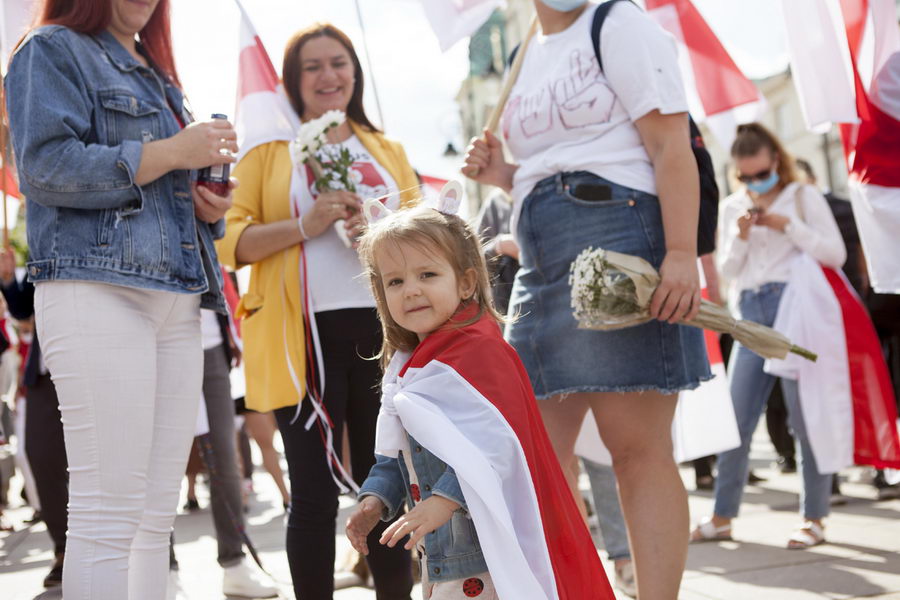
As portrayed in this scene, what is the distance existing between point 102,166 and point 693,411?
7.74ft

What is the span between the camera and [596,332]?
2.79 m

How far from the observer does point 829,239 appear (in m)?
4.87

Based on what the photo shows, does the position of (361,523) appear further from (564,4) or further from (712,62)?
(712,62)

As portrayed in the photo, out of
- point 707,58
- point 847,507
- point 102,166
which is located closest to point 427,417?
point 102,166

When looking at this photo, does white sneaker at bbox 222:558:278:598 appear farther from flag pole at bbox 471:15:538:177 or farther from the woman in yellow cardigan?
flag pole at bbox 471:15:538:177

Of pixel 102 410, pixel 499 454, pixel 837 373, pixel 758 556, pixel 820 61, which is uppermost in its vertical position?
pixel 820 61

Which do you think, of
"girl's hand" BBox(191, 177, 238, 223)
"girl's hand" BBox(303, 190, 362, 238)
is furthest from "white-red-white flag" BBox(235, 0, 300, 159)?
"girl's hand" BBox(191, 177, 238, 223)

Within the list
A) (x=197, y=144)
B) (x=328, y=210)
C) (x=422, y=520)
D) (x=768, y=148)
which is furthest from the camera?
(x=768, y=148)

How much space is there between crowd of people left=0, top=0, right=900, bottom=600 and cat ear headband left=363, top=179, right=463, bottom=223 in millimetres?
12

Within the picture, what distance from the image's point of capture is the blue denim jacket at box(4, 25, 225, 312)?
239 cm

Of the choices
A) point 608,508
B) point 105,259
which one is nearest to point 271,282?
point 105,259

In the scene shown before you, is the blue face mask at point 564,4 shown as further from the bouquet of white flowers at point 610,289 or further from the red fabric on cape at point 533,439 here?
the red fabric on cape at point 533,439

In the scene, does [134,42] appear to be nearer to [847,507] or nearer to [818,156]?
[847,507]

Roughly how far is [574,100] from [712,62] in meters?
1.48
